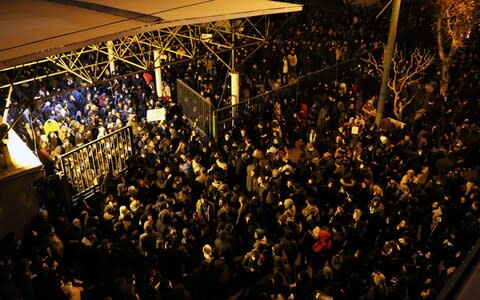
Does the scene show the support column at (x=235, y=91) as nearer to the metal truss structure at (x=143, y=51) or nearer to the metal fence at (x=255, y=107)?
the metal fence at (x=255, y=107)

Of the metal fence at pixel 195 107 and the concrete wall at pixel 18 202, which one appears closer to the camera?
the concrete wall at pixel 18 202

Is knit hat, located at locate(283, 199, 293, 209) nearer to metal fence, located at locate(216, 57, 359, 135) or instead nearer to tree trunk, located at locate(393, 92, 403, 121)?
metal fence, located at locate(216, 57, 359, 135)

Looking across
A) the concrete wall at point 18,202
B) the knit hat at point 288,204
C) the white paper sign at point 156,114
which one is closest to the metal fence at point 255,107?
the white paper sign at point 156,114

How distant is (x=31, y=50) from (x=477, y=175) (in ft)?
30.9

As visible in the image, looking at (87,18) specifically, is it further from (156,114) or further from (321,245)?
(321,245)

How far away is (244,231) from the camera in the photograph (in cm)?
826

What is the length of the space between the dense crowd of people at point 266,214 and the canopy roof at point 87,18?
268 centimetres

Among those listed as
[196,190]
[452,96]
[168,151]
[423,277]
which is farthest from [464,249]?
[452,96]

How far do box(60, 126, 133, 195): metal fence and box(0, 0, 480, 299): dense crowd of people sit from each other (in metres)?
0.34

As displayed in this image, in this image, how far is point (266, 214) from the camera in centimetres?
859

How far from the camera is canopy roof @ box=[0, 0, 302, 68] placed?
8145mm

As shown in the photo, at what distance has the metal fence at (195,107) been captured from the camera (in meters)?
12.8

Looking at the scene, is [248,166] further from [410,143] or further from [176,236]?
[410,143]

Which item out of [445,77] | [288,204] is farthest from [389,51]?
[288,204]
